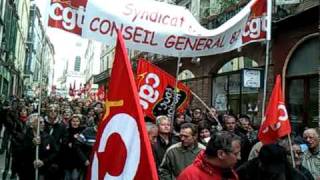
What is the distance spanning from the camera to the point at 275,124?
22.1 feet

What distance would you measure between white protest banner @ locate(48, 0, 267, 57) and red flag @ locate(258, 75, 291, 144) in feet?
5.68

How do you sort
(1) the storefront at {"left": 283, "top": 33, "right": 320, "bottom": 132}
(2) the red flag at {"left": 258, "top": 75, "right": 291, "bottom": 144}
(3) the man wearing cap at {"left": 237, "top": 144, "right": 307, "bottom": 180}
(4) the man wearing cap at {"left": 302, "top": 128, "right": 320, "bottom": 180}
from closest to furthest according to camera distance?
(3) the man wearing cap at {"left": 237, "top": 144, "right": 307, "bottom": 180} < (4) the man wearing cap at {"left": 302, "top": 128, "right": 320, "bottom": 180} < (2) the red flag at {"left": 258, "top": 75, "right": 291, "bottom": 144} < (1) the storefront at {"left": 283, "top": 33, "right": 320, "bottom": 132}

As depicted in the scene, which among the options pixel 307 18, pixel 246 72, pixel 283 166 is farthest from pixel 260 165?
pixel 307 18

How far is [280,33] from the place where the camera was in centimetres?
1576

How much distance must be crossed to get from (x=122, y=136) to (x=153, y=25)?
4.91 metres

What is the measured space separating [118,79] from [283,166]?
2065 millimetres

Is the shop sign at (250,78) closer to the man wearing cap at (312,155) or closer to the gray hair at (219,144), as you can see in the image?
the man wearing cap at (312,155)

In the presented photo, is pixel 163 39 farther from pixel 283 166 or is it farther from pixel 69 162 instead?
pixel 283 166

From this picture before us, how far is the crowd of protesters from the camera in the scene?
11.8 feet

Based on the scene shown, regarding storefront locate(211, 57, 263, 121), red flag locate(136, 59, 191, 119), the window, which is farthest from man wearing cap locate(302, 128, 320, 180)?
the window

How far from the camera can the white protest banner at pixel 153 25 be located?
24.6 feet

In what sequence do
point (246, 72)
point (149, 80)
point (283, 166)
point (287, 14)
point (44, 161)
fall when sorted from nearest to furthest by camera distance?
point (283, 166) < point (44, 161) < point (149, 80) < point (246, 72) < point (287, 14)

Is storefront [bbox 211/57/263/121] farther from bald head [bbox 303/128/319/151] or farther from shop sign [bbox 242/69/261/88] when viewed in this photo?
bald head [bbox 303/128/319/151]

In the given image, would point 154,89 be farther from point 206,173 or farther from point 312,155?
point 206,173
